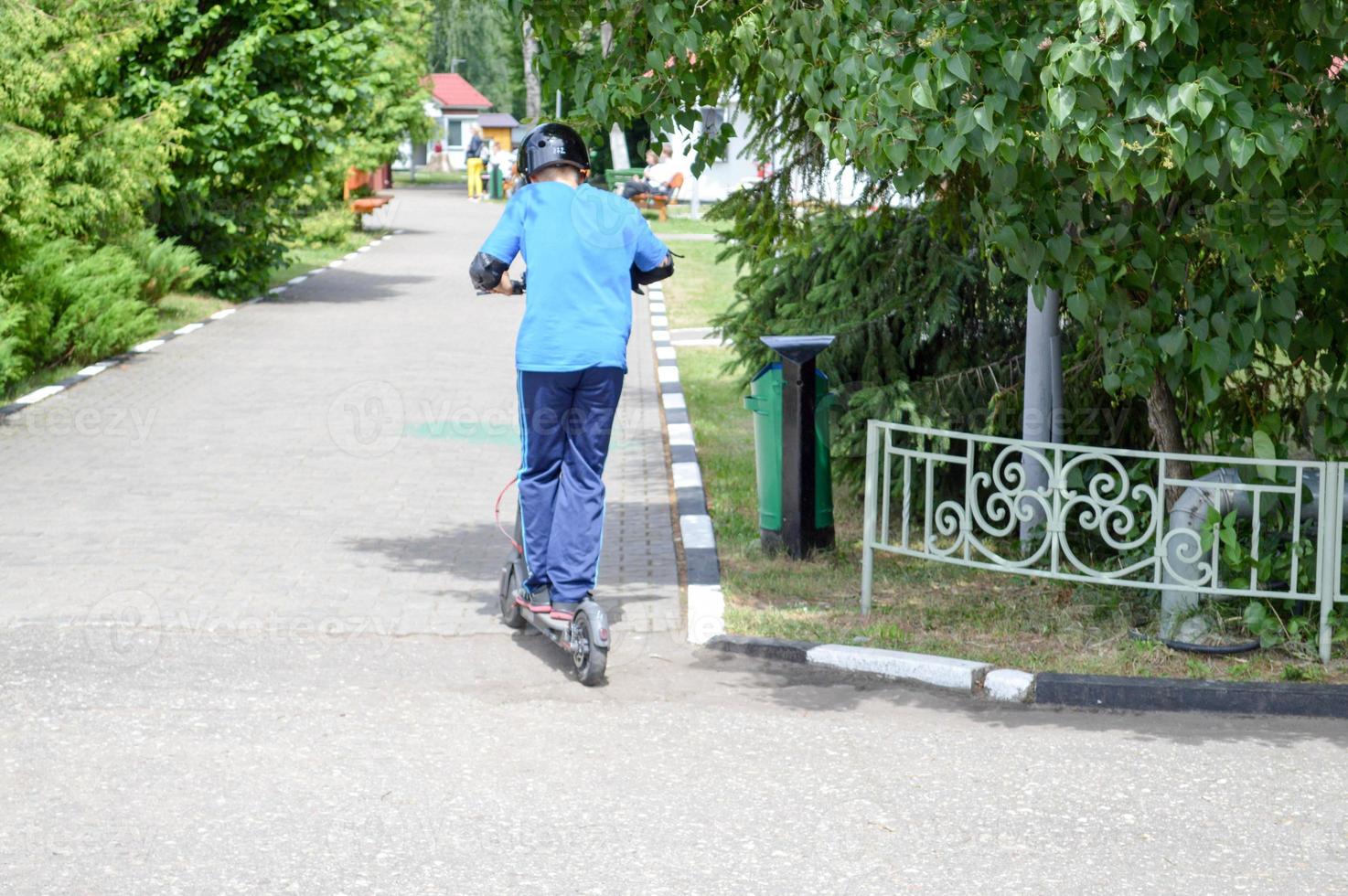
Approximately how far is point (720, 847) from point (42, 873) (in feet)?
5.47

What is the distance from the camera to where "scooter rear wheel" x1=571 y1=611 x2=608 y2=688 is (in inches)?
232

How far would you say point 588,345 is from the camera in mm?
6039

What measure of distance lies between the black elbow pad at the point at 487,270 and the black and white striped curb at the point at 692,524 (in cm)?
164

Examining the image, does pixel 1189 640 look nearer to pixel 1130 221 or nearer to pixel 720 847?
pixel 1130 221

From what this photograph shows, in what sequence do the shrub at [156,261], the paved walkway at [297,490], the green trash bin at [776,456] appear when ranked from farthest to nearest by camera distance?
the shrub at [156,261]
the green trash bin at [776,456]
the paved walkway at [297,490]

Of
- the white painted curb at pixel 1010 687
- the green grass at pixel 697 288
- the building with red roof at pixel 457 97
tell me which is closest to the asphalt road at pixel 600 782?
the white painted curb at pixel 1010 687

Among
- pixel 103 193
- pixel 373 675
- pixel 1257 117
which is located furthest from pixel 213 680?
pixel 103 193

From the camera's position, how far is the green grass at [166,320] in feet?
44.2

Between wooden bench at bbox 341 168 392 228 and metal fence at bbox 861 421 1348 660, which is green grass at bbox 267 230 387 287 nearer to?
wooden bench at bbox 341 168 392 228

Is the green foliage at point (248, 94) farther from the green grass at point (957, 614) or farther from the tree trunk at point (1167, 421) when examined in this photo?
the tree trunk at point (1167, 421)

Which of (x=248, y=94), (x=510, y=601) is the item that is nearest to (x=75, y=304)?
(x=248, y=94)

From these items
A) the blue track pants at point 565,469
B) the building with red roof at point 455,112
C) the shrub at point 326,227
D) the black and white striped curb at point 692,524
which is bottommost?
the black and white striped curb at point 692,524

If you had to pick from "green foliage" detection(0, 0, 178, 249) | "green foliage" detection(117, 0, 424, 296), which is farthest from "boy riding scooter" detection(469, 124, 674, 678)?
"green foliage" detection(117, 0, 424, 296)

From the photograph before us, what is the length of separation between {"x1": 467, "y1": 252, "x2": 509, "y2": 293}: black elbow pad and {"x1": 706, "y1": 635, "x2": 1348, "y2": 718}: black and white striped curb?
6.16 ft
